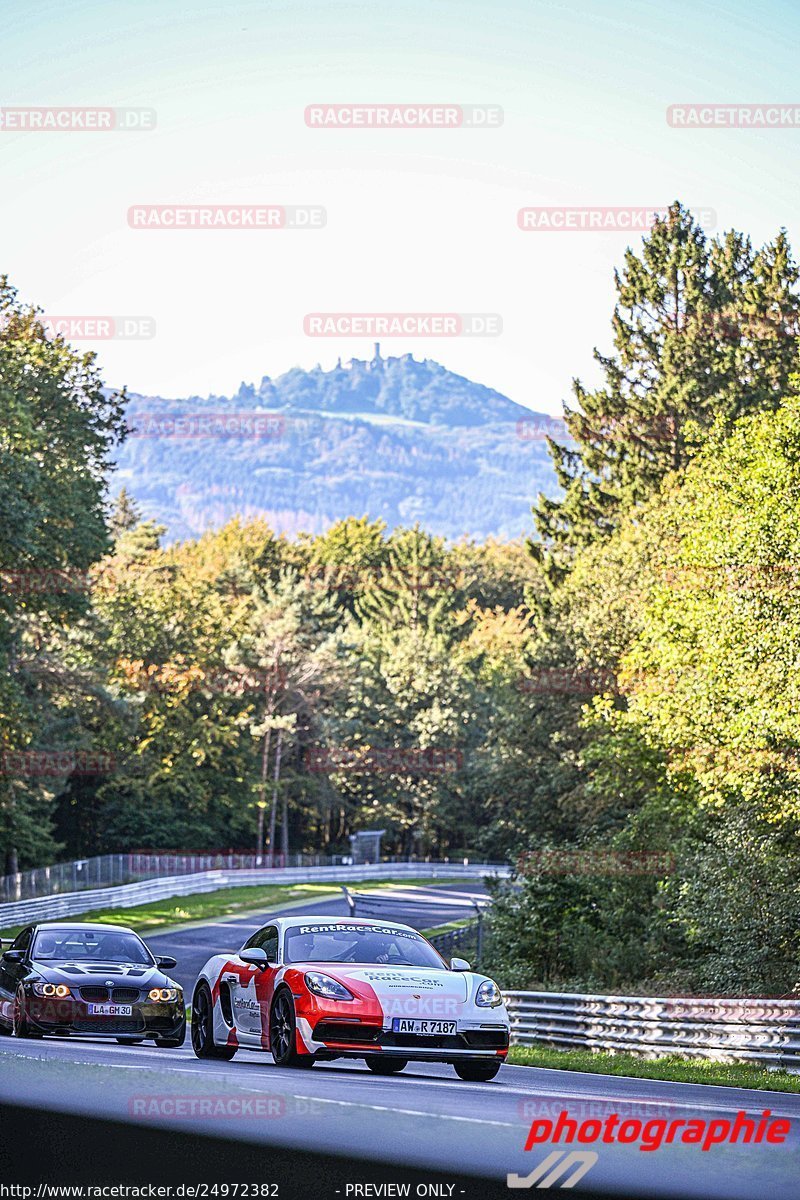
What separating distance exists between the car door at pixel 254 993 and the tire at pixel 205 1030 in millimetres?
519

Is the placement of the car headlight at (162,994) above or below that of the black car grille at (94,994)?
below

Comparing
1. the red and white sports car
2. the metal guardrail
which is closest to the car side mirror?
the red and white sports car

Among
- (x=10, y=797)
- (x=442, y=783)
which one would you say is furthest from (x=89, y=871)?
(x=442, y=783)

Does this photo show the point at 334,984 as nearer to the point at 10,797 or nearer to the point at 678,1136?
the point at 678,1136

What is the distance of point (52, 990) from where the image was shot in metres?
16.3

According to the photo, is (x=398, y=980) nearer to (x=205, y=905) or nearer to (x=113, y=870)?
(x=205, y=905)

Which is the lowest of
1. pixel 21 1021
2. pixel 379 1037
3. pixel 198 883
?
pixel 198 883

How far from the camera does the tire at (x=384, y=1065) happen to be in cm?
1360

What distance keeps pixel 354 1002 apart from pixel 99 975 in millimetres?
4995

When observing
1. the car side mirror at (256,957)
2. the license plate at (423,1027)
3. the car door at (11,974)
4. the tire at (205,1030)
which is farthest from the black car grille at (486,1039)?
the car door at (11,974)

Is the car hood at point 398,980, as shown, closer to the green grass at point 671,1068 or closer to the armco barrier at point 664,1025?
the green grass at point 671,1068

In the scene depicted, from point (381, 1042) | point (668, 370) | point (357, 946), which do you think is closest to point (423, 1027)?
point (381, 1042)

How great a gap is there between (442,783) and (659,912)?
7005 cm

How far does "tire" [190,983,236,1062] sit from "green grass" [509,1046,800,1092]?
4.66m
